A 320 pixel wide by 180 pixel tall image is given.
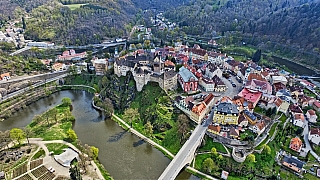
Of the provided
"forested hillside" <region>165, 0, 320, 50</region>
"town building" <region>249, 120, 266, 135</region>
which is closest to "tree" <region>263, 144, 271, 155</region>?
"town building" <region>249, 120, 266, 135</region>

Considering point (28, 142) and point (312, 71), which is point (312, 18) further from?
point (28, 142)

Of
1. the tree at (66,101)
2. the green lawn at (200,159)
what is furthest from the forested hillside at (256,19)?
the tree at (66,101)

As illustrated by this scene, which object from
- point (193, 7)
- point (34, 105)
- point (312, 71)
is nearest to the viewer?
point (34, 105)

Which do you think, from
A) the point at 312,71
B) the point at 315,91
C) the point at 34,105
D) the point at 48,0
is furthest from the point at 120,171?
the point at 48,0

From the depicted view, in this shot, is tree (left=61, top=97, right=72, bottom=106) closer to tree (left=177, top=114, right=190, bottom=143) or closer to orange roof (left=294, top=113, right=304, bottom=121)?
tree (left=177, top=114, right=190, bottom=143)

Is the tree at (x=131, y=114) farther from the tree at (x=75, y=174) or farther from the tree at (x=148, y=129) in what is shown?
the tree at (x=75, y=174)

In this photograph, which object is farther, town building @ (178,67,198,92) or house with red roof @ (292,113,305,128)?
town building @ (178,67,198,92)

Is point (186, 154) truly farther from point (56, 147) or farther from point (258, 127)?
point (56, 147)
